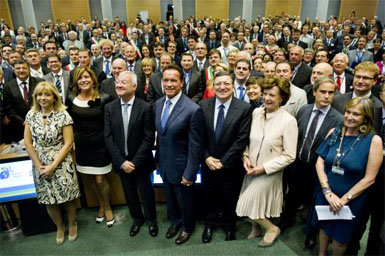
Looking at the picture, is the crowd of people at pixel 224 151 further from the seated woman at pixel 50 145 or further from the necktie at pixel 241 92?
the necktie at pixel 241 92

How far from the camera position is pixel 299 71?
421 centimetres

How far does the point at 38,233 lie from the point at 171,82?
7.60 ft

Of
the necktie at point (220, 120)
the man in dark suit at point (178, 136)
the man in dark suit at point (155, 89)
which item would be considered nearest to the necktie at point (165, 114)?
the man in dark suit at point (178, 136)

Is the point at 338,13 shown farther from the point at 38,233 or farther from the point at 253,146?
the point at 38,233

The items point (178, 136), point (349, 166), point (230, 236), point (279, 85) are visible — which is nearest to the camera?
point (349, 166)

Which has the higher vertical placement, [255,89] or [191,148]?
[255,89]

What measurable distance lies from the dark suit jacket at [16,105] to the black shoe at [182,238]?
2640 millimetres

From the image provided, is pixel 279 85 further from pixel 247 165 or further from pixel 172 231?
pixel 172 231

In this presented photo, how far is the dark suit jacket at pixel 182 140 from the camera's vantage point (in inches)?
93.6

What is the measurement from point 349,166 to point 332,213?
1.35ft

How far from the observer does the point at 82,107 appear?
2.75 metres

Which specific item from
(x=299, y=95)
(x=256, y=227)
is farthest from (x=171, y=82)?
(x=256, y=227)

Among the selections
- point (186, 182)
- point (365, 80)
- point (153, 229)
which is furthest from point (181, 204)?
point (365, 80)

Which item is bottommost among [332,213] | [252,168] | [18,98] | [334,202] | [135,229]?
[135,229]
